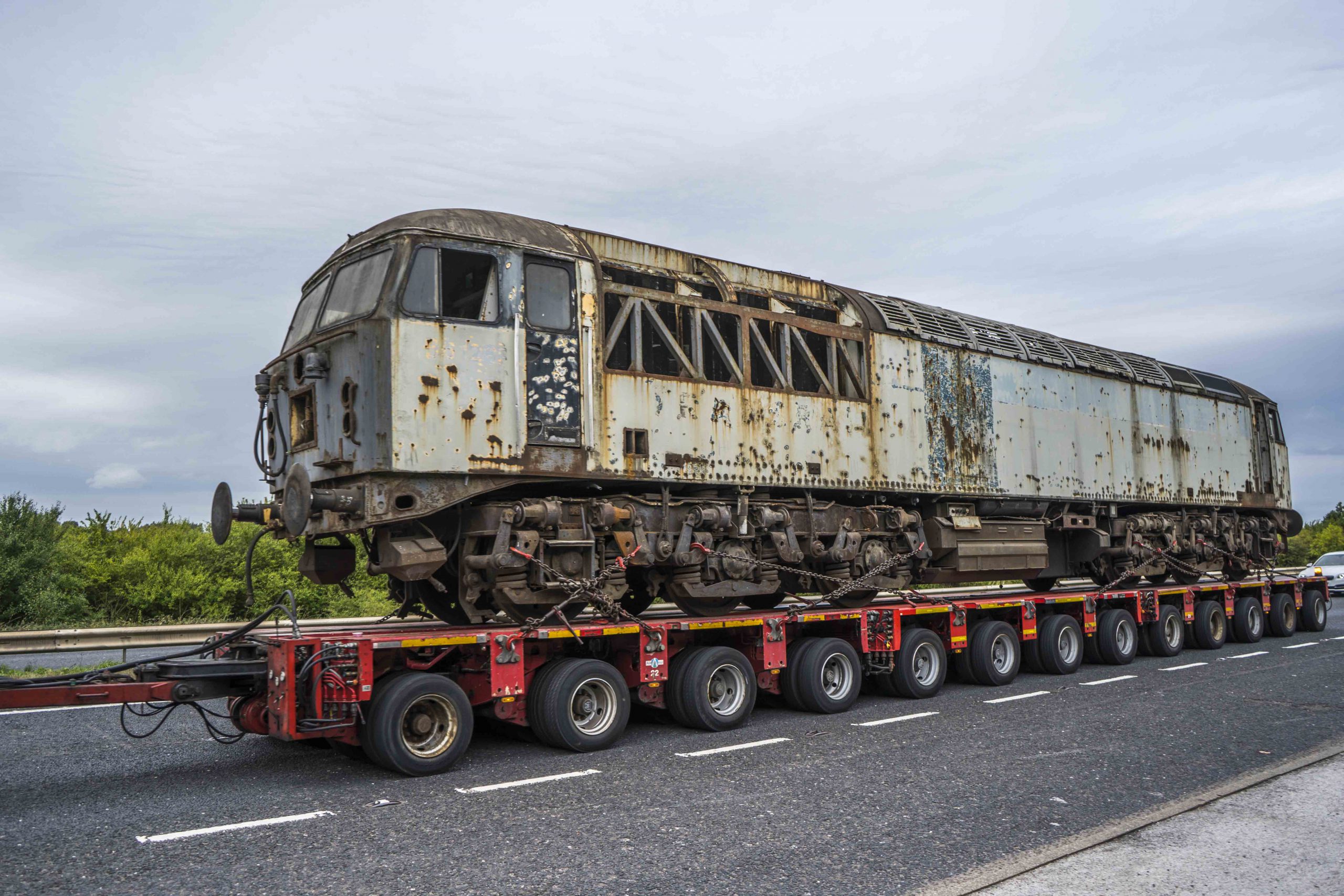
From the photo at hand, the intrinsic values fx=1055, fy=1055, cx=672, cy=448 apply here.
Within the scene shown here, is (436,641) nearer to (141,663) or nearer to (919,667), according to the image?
(141,663)

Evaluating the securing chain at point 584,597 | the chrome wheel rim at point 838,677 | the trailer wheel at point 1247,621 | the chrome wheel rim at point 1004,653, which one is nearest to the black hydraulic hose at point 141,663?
the securing chain at point 584,597

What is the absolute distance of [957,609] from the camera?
12.3m

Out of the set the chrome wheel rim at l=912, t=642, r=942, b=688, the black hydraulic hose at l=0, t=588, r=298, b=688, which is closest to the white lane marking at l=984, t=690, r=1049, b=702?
the chrome wheel rim at l=912, t=642, r=942, b=688

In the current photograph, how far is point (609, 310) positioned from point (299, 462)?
3.11 metres

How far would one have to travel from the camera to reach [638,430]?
9867 millimetres

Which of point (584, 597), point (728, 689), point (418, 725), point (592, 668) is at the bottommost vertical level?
point (728, 689)

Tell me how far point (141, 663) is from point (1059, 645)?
10.8 metres

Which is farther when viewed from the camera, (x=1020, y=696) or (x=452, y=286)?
(x=1020, y=696)

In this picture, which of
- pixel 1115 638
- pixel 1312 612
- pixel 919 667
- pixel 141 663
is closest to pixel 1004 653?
pixel 919 667

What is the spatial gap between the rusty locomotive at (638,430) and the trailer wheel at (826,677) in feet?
2.69

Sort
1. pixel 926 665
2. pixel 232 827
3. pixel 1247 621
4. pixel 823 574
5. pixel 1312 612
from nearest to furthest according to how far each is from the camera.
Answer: pixel 232 827 < pixel 823 574 < pixel 926 665 < pixel 1247 621 < pixel 1312 612

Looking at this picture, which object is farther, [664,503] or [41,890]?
[664,503]

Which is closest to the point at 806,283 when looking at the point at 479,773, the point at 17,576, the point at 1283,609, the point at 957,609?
the point at 957,609

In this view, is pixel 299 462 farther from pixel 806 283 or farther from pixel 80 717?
pixel 806 283
